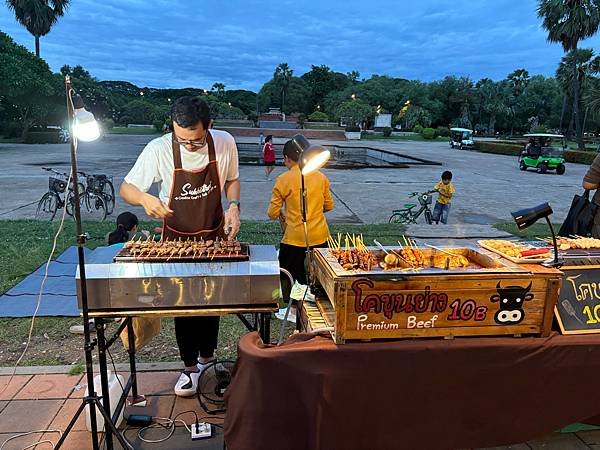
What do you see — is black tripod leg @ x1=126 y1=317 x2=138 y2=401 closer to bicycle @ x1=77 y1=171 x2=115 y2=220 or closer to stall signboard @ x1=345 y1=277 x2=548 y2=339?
stall signboard @ x1=345 y1=277 x2=548 y2=339

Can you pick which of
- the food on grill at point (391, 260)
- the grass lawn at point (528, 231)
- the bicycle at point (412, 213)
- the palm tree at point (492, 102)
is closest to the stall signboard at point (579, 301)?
the food on grill at point (391, 260)

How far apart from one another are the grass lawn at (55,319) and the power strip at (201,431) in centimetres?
100

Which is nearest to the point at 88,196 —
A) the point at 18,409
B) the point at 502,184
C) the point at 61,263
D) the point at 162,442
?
the point at 61,263

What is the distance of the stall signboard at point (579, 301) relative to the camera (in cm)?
220

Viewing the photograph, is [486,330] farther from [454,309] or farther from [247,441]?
[247,441]

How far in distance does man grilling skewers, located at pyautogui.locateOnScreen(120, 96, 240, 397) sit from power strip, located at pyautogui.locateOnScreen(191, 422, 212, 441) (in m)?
0.62

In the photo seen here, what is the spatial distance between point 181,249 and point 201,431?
3.74 feet

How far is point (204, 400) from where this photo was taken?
3010 mm

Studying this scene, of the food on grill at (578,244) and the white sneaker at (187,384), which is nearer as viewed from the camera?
the food on grill at (578,244)

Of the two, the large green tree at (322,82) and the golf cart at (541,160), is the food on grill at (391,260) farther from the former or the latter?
the large green tree at (322,82)

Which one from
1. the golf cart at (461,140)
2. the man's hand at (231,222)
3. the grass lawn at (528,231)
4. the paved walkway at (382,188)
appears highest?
the golf cart at (461,140)

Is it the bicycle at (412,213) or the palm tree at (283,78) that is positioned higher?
the palm tree at (283,78)

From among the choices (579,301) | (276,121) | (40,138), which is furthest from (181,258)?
(276,121)

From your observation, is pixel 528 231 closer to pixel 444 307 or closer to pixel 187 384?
pixel 444 307
